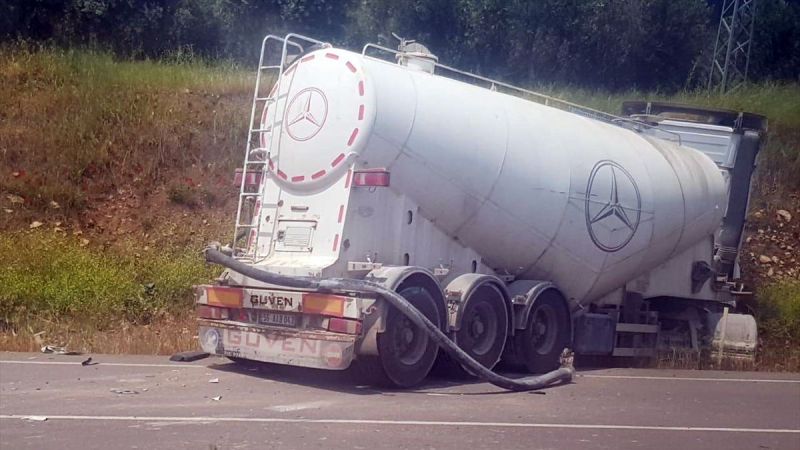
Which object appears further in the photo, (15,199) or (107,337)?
(15,199)

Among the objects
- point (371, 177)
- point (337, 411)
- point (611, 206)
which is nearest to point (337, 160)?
point (371, 177)

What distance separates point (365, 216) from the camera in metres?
10.0

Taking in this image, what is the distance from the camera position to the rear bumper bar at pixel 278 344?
9.28 meters

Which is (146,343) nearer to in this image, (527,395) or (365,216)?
(365,216)

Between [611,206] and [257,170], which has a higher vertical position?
[611,206]

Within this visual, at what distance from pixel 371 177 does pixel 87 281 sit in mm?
6527

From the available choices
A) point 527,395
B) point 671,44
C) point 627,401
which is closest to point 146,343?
point 527,395

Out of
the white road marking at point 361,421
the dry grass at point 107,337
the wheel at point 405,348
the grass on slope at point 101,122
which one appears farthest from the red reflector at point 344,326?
the grass on slope at point 101,122

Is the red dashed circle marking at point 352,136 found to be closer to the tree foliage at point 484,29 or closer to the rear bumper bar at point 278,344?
the rear bumper bar at point 278,344

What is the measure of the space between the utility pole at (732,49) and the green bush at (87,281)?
14.8 metres

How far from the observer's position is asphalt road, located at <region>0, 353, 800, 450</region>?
7.36m

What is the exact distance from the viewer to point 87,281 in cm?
1465

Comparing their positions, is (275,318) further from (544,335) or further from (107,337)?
(107,337)

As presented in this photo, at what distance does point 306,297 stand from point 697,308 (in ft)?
24.6
